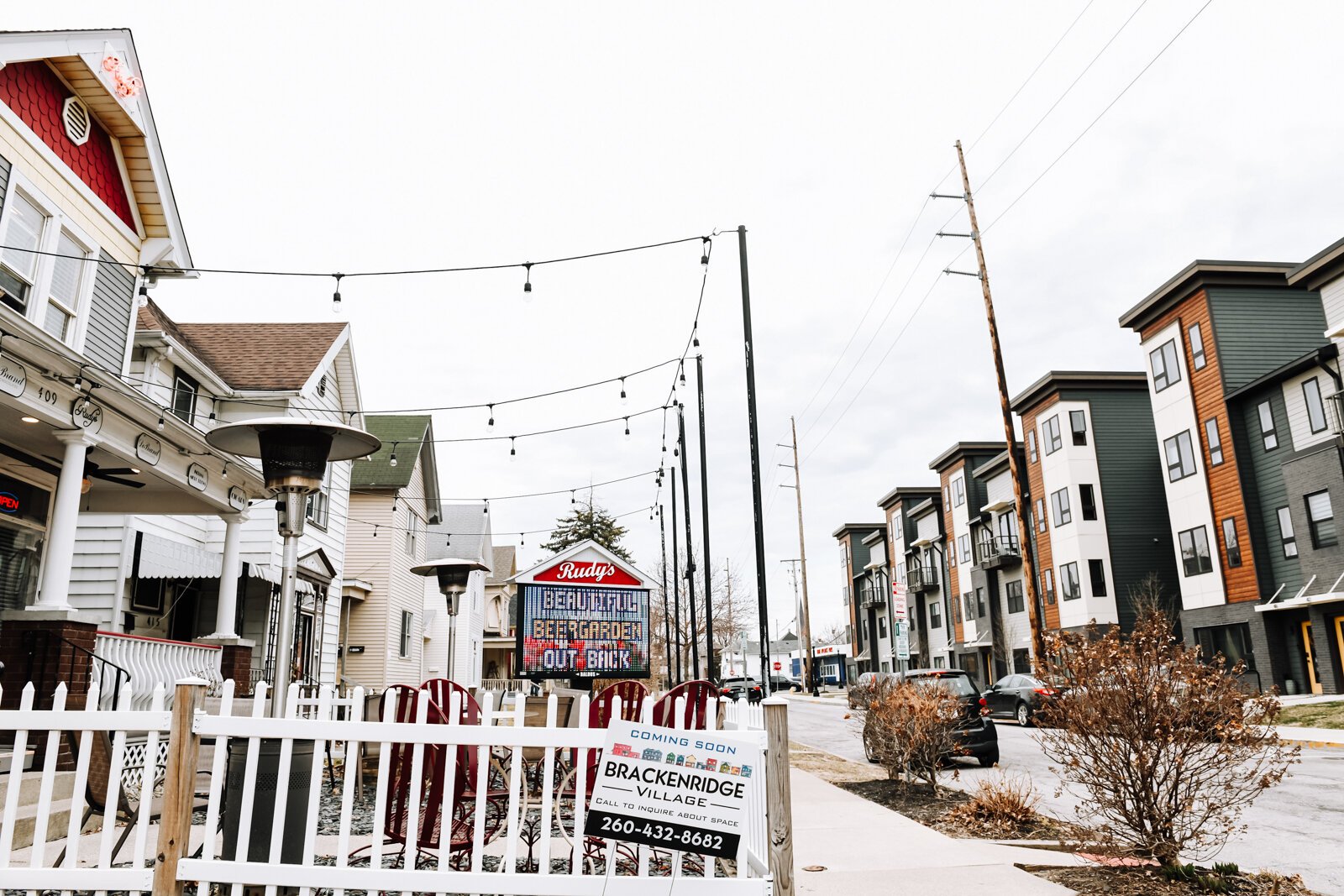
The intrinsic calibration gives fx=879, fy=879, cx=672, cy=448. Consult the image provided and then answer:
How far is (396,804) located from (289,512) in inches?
79.3

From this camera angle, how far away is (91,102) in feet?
39.7

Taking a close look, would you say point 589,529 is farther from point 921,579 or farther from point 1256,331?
point 1256,331

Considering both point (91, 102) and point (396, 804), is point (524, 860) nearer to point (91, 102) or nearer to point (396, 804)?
point (396, 804)

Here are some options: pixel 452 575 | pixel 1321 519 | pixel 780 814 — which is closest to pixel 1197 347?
pixel 1321 519

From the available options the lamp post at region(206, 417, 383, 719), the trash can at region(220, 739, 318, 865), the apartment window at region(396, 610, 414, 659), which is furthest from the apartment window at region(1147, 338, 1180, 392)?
the trash can at region(220, 739, 318, 865)

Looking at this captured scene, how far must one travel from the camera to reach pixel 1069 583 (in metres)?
35.8

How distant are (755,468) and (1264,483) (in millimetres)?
23047

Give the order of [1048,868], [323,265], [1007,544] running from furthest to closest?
[1007,544]
[323,265]
[1048,868]

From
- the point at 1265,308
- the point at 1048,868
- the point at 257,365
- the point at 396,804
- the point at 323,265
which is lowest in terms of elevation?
the point at 1048,868

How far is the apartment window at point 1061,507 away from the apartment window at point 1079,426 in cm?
207

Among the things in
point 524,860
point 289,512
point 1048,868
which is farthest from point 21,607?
point 1048,868

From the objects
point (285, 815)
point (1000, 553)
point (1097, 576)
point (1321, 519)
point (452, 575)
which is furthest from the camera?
point (1000, 553)

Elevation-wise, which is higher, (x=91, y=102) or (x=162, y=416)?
(x=91, y=102)

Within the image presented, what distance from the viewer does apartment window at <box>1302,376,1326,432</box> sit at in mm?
24188
